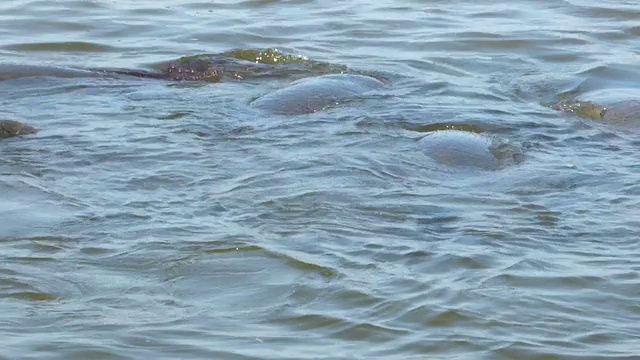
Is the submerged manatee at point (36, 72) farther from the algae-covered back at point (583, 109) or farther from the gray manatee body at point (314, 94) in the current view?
the algae-covered back at point (583, 109)

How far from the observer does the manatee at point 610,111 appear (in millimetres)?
9039

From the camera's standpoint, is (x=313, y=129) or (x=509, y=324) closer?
(x=509, y=324)

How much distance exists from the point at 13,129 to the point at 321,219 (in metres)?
2.67

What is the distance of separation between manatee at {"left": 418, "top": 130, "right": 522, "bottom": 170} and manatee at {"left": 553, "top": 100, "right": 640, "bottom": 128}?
3.47 ft

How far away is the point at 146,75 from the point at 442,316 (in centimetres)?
537

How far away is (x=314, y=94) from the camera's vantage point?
9453 millimetres

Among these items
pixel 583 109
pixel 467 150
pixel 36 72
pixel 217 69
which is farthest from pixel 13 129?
pixel 583 109

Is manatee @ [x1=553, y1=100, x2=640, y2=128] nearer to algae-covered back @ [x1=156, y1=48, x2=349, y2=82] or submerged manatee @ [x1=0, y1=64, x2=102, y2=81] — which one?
algae-covered back @ [x1=156, y1=48, x2=349, y2=82]

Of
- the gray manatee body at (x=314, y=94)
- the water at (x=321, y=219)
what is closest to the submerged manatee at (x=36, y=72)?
the water at (x=321, y=219)

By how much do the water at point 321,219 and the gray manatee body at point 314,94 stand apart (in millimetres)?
132

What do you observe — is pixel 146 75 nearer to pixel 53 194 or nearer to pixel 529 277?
pixel 53 194

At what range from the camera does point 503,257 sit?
20.9 ft

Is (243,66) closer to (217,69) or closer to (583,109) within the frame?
(217,69)

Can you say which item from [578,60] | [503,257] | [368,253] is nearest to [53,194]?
[368,253]
